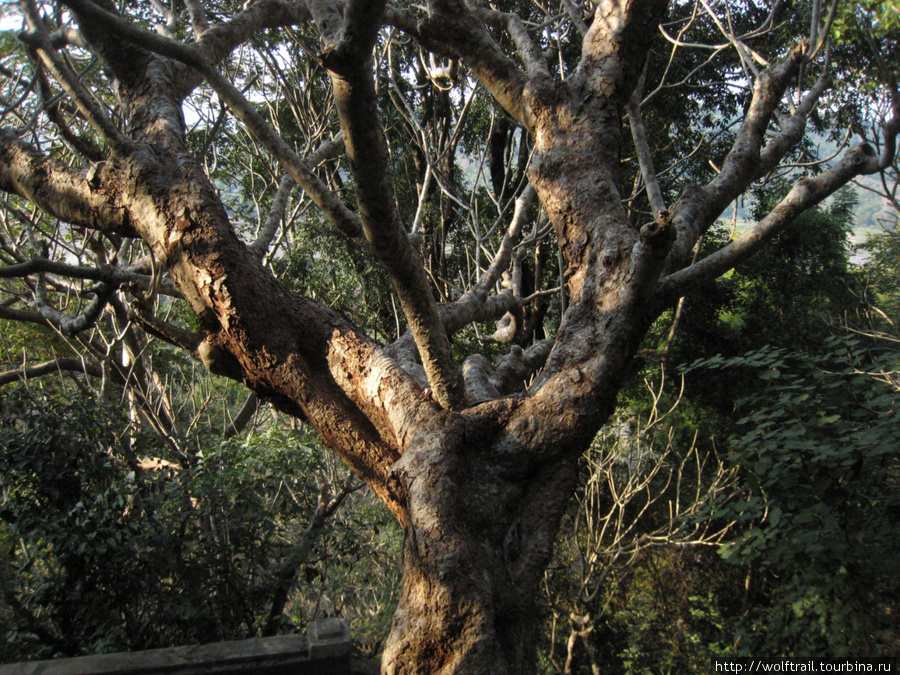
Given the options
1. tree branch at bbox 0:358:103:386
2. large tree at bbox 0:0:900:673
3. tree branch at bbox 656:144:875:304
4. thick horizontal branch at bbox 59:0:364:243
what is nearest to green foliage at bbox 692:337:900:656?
tree branch at bbox 656:144:875:304

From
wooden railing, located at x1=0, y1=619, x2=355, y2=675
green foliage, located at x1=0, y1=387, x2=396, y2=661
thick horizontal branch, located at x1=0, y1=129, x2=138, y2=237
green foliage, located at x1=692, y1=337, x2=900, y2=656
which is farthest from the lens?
green foliage, located at x1=692, y1=337, x2=900, y2=656

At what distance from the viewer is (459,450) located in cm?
147

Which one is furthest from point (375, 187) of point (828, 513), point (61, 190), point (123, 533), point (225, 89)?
point (828, 513)

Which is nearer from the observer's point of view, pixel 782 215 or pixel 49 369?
pixel 782 215

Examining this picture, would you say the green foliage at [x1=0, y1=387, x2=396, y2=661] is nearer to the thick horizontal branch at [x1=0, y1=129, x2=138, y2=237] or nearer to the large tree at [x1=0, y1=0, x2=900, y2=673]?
the large tree at [x1=0, y1=0, x2=900, y2=673]

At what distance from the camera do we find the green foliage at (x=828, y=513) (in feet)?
9.62

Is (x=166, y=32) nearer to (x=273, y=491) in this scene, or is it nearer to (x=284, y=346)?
(x=284, y=346)

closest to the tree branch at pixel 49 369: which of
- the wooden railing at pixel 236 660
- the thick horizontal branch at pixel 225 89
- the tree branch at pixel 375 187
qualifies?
the wooden railing at pixel 236 660

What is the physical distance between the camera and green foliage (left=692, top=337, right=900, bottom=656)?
2.93 meters

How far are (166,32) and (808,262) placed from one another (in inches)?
279

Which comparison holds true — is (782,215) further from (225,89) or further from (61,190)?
(61,190)

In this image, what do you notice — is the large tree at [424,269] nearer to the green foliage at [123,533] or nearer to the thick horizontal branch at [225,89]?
the thick horizontal branch at [225,89]

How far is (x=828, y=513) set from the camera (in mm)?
2994

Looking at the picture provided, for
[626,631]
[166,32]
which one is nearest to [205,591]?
[166,32]
